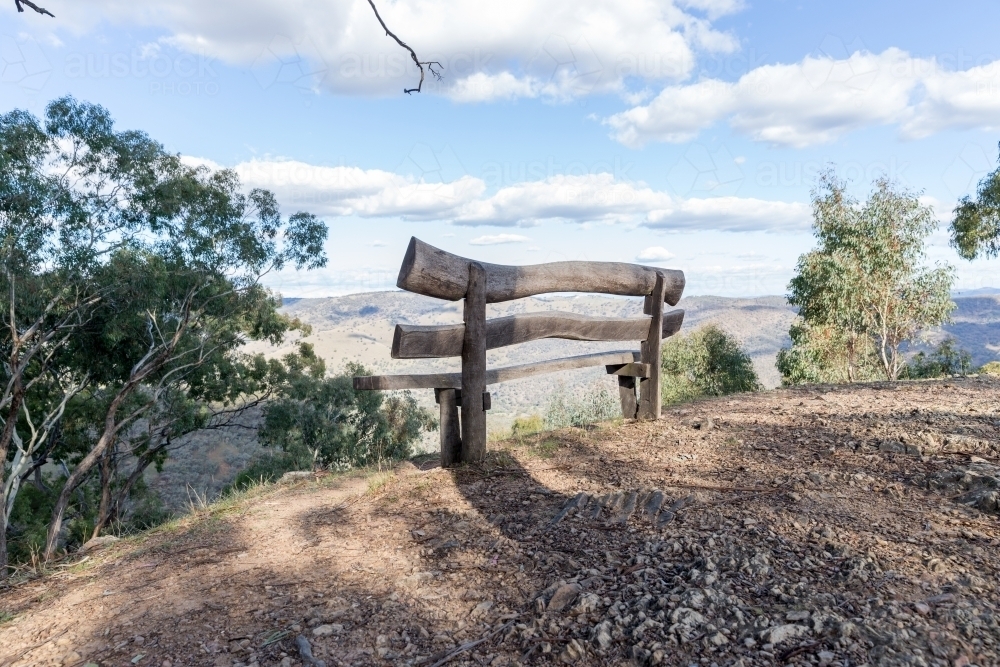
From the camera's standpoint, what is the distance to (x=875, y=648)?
8.37 feet

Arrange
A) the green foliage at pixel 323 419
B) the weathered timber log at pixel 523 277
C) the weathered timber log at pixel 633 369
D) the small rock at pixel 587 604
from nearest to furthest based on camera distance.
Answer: the small rock at pixel 587 604 < the weathered timber log at pixel 523 277 < the weathered timber log at pixel 633 369 < the green foliage at pixel 323 419

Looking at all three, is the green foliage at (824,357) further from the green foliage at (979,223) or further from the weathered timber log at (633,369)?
the weathered timber log at (633,369)

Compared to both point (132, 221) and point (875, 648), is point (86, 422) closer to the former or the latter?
point (132, 221)

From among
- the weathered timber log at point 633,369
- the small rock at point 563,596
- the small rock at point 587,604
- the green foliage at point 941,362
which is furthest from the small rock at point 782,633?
the green foliage at point 941,362

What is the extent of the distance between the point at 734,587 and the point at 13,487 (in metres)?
16.4

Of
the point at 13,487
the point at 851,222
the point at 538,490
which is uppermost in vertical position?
the point at 851,222

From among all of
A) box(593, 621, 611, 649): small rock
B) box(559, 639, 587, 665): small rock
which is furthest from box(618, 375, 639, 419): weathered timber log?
box(559, 639, 587, 665): small rock

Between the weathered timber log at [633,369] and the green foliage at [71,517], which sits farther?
the green foliage at [71,517]

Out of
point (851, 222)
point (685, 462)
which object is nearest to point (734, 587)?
point (685, 462)

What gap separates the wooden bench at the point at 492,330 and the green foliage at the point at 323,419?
47.6 feet

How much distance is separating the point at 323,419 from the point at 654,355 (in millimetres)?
17261

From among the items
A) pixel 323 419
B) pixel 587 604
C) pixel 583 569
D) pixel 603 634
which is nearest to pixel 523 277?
pixel 583 569

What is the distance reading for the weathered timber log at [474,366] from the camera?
17.6 ft

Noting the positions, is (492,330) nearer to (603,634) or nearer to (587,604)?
(587,604)
